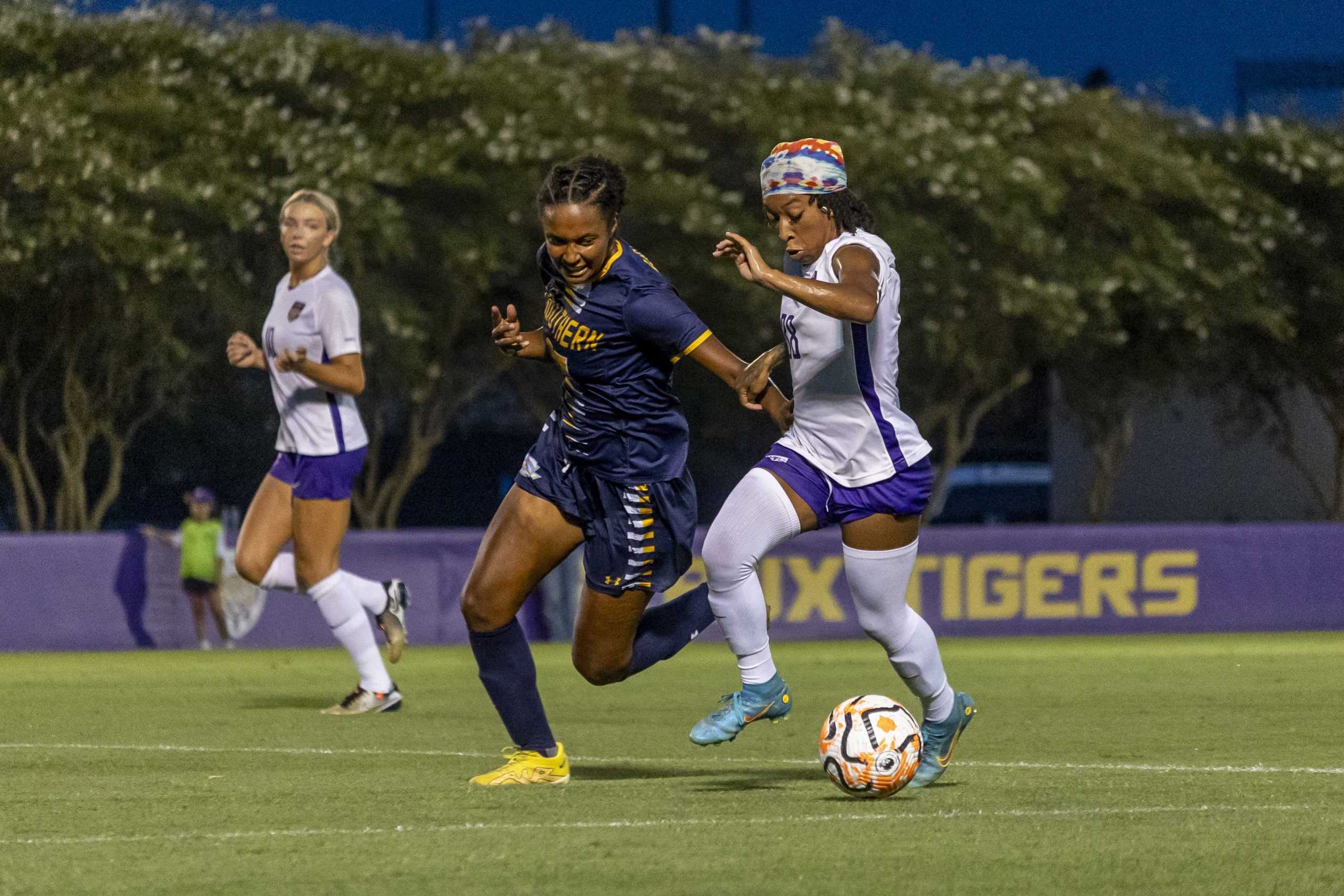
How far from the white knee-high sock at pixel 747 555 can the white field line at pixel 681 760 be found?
1070 mm

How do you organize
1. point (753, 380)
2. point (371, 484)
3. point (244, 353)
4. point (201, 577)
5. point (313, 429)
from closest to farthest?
point (753, 380) → point (244, 353) → point (313, 429) → point (201, 577) → point (371, 484)

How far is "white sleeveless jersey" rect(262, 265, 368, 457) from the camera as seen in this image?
10914 mm

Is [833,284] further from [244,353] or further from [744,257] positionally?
[244,353]

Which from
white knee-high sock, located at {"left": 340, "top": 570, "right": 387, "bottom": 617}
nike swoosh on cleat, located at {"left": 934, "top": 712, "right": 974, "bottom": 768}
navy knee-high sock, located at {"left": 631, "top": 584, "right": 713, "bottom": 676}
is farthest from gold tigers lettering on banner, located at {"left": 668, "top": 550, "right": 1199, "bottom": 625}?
nike swoosh on cleat, located at {"left": 934, "top": 712, "right": 974, "bottom": 768}

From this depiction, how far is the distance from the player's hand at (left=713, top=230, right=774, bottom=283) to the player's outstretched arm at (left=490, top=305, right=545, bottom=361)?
88 centimetres

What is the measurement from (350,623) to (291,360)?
1525 millimetres

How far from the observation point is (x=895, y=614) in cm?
755

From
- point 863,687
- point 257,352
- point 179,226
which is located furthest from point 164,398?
point 257,352

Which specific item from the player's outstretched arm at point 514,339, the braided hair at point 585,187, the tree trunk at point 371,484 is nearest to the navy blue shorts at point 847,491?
the player's outstretched arm at point 514,339

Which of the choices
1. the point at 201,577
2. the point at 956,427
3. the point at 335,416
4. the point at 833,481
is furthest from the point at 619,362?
the point at 956,427

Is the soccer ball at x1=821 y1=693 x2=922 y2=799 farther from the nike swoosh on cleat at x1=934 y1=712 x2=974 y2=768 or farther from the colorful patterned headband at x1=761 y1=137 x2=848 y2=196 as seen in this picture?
the colorful patterned headband at x1=761 y1=137 x2=848 y2=196

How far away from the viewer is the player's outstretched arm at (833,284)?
6.90 meters

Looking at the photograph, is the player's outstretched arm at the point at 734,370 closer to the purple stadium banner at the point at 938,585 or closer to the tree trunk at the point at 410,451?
the purple stadium banner at the point at 938,585

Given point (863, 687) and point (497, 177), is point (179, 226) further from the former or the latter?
point (863, 687)
